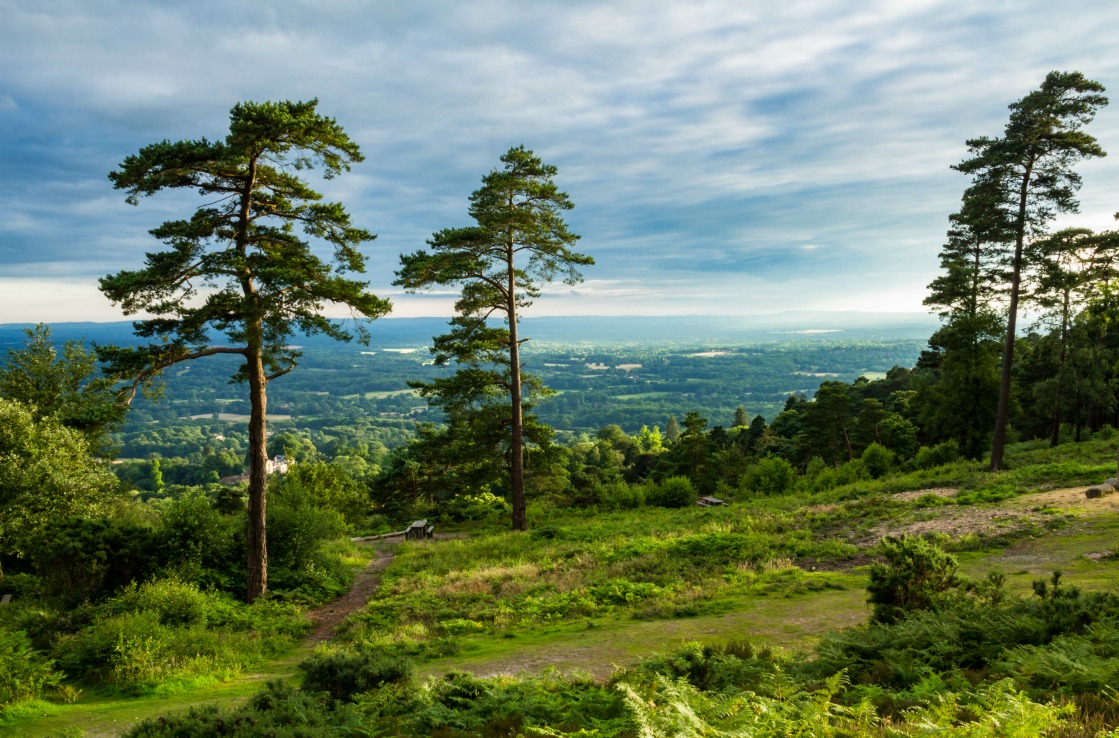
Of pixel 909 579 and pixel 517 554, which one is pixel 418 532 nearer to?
pixel 517 554

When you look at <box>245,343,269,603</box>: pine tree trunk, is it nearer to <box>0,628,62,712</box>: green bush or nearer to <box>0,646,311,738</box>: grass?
<box>0,628,62,712</box>: green bush

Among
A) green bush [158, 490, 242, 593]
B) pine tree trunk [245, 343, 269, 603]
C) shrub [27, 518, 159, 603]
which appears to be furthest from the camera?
green bush [158, 490, 242, 593]

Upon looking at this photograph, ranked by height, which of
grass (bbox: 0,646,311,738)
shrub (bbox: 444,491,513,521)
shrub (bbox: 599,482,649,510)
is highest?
grass (bbox: 0,646,311,738)

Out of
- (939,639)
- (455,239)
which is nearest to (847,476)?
(455,239)

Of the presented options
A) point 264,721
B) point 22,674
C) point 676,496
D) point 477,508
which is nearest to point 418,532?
point 477,508

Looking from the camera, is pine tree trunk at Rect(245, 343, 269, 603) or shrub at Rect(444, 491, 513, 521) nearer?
pine tree trunk at Rect(245, 343, 269, 603)

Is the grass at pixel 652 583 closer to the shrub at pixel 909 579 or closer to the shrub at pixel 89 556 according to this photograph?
the shrub at pixel 909 579

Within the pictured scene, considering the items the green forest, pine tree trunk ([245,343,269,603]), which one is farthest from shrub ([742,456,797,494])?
pine tree trunk ([245,343,269,603])

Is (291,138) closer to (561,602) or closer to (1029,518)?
(561,602)

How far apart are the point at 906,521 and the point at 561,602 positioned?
34.7 feet

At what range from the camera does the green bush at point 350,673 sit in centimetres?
701

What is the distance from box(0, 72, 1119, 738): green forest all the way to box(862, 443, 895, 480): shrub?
0.62m

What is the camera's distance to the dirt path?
12.3 metres

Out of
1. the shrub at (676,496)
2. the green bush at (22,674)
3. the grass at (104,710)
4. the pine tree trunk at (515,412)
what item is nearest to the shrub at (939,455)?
the shrub at (676,496)
